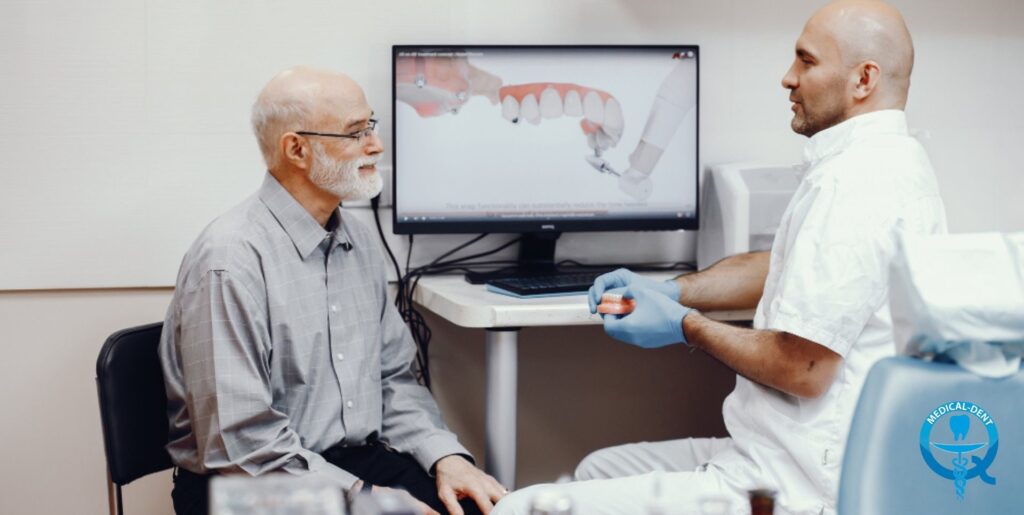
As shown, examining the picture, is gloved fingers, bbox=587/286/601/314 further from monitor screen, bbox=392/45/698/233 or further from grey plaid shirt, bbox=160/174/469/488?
monitor screen, bbox=392/45/698/233

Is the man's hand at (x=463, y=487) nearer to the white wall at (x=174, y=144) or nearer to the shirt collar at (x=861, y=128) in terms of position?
the white wall at (x=174, y=144)

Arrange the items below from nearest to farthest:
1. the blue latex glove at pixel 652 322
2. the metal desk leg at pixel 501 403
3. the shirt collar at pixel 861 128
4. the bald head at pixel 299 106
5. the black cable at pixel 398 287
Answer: the shirt collar at pixel 861 128
the blue latex glove at pixel 652 322
the bald head at pixel 299 106
the metal desk leg at pixel 501 403
the black cable at pixel 398 287

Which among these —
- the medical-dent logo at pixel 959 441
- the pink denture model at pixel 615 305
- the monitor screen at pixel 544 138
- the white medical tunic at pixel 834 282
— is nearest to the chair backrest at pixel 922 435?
the medical-dent logo at pixel 959 441

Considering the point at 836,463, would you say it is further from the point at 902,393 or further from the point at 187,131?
the point at 187,131

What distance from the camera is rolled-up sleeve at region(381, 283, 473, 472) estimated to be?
2.11 metres

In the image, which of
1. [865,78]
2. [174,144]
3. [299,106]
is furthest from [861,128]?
[174,144]

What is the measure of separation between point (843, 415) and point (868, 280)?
225mm

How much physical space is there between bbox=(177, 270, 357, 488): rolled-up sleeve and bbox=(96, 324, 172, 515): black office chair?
0.34 ft

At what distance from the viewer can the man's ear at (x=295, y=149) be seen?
206 centimetres

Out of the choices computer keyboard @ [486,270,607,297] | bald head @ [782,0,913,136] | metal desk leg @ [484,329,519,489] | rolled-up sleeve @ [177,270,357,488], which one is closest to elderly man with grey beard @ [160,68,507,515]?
rolled-up sleeve @ [177,270,357,488]

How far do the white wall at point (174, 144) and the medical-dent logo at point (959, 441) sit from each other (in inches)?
64.2

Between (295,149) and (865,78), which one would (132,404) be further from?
(865,78)

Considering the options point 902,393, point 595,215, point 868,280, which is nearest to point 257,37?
point 595,215

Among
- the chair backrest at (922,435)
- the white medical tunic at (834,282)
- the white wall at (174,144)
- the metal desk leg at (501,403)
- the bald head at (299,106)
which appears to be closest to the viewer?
the chair backrest at (922,435)
